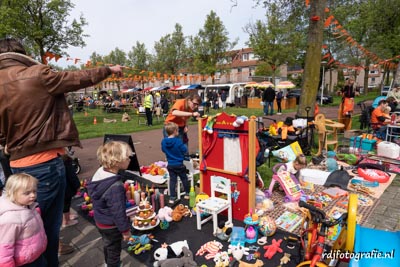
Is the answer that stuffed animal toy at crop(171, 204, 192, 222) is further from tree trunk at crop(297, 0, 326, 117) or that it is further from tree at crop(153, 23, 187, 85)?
tree at crop(153, 23, 187, 85)

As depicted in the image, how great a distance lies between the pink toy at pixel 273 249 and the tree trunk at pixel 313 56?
6165 mm

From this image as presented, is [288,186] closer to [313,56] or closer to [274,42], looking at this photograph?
[313,56]

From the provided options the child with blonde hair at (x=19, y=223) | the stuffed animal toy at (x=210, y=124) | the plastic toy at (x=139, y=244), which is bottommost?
the plastic toy at (x=139, y=244)

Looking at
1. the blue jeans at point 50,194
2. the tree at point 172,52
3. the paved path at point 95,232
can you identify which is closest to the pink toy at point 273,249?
the paved path at point 95,232

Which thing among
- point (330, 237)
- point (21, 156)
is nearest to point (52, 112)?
point (21, 156)

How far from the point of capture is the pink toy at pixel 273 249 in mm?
3127

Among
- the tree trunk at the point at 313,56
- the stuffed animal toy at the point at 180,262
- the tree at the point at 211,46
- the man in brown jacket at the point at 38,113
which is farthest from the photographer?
the tree at the point at 211,46

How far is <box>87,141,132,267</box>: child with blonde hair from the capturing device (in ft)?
8.23

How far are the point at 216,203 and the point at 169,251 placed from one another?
941 mm

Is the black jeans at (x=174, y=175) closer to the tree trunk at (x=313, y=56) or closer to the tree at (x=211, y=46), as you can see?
the tree trunk at (x=313, y=56)

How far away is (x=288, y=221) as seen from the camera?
→ 12.8 feet

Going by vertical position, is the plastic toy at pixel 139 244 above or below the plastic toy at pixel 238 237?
below

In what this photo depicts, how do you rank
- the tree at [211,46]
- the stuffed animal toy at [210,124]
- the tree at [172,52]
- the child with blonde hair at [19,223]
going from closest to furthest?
the child with blonde hair at [19,223]
the stuffed animal toy at [210,124]
the tree at [211,46]
the tree at [172,52]

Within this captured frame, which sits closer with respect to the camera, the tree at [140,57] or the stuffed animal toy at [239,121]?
the stuffed animal toy at [239,121]
